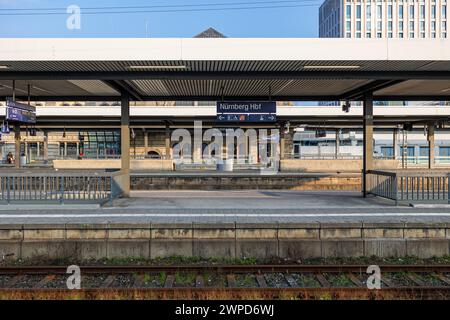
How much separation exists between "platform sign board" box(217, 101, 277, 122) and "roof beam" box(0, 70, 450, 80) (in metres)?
1.91

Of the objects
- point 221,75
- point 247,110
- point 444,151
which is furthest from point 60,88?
point 444,151

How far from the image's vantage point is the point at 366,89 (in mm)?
13242

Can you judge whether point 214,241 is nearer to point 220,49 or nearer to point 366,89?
point 220,49

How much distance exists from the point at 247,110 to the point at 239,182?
9.23 meters

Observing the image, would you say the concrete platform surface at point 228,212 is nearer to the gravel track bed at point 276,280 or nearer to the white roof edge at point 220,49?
the gravel track bed at point 276,280

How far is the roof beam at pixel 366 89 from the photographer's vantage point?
39.6 ft

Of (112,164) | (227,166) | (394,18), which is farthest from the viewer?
(394,18)

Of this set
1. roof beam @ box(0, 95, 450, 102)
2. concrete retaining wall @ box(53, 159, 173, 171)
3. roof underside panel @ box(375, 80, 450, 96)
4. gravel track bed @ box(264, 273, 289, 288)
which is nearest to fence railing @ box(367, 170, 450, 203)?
roof underside panel @ box(375, 80, 450, 96)

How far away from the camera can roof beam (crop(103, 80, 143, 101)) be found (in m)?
11.9

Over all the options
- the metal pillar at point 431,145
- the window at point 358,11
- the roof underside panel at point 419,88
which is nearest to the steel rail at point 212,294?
the roof underside panel at point 419,88

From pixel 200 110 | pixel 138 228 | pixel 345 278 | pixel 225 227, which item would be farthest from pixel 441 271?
pixel 200 110

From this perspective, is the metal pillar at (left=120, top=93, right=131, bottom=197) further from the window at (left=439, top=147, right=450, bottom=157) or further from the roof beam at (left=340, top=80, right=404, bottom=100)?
the window at (left=439, top=147, right=450, bottom=157)

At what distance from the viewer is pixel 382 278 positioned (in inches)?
281

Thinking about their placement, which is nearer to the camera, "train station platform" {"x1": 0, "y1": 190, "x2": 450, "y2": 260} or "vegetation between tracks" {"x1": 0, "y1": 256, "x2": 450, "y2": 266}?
"vegetation between tracks" {"x1": 0, "y1": 256, "x2": 450, "y2": 266}
